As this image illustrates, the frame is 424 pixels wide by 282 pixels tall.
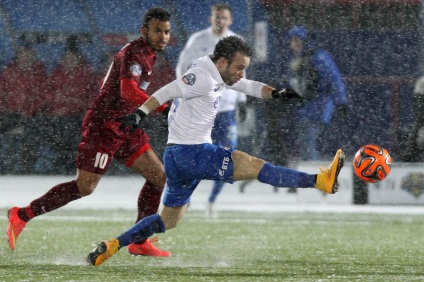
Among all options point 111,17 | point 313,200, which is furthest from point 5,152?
point 313,200

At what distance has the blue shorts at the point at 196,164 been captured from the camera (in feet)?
22.6

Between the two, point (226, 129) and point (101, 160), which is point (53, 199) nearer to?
point (101, 160)

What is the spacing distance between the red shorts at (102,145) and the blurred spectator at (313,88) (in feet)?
15.9

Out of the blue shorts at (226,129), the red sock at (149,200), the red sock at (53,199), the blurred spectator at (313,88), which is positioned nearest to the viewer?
the red sock at (53,199)

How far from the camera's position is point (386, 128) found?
50.8 feet

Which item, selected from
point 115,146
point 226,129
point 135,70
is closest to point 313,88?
point 226,129

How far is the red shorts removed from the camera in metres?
7.75

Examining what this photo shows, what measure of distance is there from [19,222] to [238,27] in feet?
29.7

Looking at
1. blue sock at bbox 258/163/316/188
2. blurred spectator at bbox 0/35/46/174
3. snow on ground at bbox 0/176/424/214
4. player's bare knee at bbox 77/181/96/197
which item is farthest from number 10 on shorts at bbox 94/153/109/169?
blurred spectator at bbox 0/35/46/174

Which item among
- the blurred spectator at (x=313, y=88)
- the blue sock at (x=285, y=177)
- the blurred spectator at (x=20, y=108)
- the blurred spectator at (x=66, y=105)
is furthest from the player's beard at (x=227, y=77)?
the blurred spectator at (x=20, y=108)

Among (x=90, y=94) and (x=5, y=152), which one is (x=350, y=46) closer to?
(x=90, y=94)

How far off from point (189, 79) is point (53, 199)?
4.83 ft

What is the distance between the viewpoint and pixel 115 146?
25.5ft

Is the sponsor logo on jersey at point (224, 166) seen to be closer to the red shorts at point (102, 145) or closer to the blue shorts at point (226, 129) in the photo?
the red shorts at point (102, 145)
